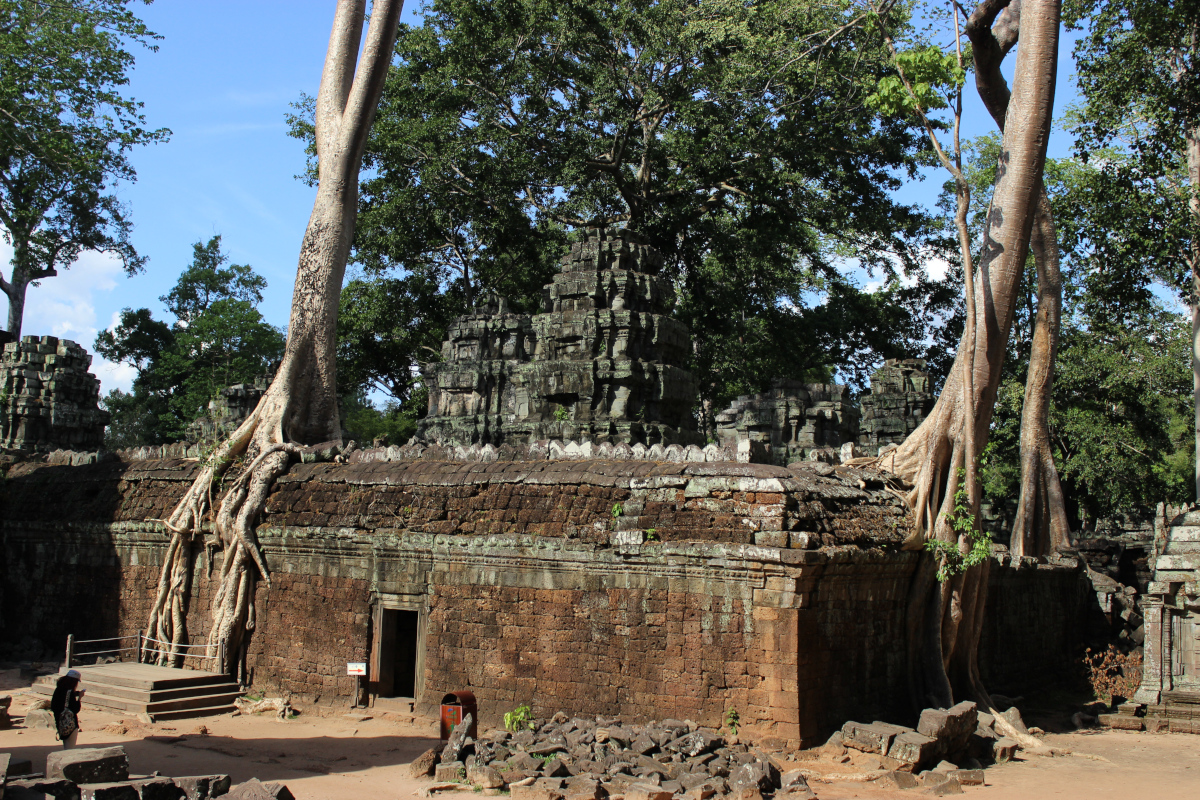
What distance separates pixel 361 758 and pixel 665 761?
8.91ft

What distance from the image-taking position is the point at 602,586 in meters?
8.38

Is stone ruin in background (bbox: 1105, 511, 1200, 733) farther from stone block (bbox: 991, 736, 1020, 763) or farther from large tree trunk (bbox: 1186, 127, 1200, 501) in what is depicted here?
large tree trunk (bbox: 1186, 127, 1200, 501)

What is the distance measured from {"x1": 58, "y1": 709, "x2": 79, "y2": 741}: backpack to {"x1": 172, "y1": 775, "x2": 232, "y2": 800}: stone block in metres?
1.98

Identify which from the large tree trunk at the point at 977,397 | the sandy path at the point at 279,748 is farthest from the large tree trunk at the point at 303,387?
the large tree trunk at the point at 977,397

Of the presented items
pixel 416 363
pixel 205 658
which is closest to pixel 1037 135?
pixel 205 658

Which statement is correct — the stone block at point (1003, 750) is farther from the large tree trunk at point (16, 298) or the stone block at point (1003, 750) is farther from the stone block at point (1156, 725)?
the large tree trunk at point (16, 298)

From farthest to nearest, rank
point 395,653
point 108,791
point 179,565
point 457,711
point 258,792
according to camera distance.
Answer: point 179,565
point 395,653
point 457,711
point 108,791
point 258,792

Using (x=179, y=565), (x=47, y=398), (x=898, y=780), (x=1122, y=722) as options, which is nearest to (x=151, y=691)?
(x=179, y=565)

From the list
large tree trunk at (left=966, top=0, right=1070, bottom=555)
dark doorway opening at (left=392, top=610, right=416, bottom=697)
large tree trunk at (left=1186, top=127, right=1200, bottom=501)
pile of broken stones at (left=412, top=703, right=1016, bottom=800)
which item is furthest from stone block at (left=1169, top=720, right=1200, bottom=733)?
dark doorway opening at (left=392, top=610, right=416, bottom=697)

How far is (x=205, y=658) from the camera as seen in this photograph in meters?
10.8

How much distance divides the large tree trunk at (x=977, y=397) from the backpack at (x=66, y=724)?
7.35m

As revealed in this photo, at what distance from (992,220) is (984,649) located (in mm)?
5042

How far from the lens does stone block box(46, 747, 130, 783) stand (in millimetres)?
6172

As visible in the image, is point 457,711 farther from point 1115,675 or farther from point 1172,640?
point 1115,675
